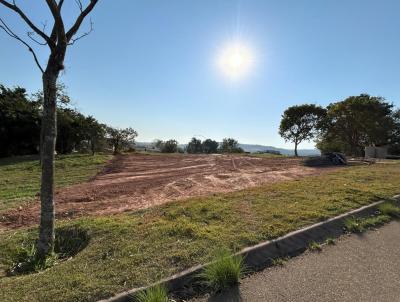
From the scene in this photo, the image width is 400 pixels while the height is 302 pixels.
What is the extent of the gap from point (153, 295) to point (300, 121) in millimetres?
35979

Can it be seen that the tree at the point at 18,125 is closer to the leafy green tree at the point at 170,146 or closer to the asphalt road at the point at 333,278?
the leafy green tree at the point at 170,146

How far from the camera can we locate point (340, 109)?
3195 cm

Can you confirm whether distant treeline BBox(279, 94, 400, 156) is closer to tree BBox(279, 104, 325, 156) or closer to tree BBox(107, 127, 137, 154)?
tree BBox(279, 104, 325, 156)

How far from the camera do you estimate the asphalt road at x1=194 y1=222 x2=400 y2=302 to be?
3.14 meters

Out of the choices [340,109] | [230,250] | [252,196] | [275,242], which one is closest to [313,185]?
[252,196]

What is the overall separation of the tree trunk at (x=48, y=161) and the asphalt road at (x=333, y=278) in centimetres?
226

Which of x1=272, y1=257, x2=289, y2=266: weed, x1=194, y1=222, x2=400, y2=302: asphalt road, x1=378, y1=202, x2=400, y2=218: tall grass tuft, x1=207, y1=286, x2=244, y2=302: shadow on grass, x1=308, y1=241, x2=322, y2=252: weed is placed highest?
x1=378, y1=202, x2=400, y2=218: tall grass tuft

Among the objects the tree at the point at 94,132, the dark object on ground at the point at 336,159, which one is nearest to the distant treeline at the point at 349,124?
the dark object on ground at the point at 336,159

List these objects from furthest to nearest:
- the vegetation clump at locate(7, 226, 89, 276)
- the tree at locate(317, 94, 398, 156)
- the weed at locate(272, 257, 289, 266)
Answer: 1. the tree at locate(317, 94, 398, 156)
2. the vegetation clump at locate(7, 226, 89, 276)
3. the weed at locate(272, 257, 289, 266)

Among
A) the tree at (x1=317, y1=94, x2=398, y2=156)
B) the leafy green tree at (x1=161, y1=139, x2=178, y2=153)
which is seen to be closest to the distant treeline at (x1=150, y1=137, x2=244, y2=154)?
the leafy green tree at (x1=161, y1=139, x2=178, y2=153)

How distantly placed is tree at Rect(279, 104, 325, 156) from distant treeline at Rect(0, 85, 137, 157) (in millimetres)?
A: 19365

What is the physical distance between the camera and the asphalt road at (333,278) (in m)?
3.14

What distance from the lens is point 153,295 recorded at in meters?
2.88

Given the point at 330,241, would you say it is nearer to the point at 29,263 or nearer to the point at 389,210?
the point at 389,210
